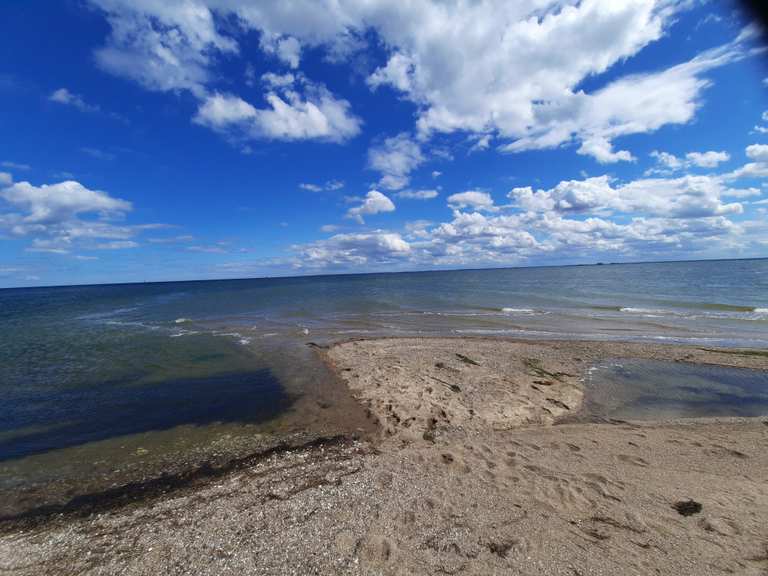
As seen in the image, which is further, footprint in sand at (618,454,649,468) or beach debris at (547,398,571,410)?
beach debris at (547,398,571,410)

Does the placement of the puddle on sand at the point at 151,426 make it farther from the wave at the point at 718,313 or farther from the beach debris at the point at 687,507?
the wave at the point at 718,313

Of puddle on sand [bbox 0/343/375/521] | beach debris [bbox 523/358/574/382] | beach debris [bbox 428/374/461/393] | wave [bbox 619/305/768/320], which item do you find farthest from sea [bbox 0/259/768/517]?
beach debris [bbox 523/358/574/382]

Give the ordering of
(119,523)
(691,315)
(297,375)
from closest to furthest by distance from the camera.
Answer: (119,523) → (297,375) → (691,315)

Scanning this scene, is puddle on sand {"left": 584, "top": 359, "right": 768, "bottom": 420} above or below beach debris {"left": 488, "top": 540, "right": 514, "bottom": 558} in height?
below


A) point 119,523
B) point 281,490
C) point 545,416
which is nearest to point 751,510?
point 545,416

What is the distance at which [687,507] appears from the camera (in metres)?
5.93

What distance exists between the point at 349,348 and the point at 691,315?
31331mm

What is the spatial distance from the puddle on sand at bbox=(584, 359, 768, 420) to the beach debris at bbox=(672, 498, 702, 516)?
4553 millimetres

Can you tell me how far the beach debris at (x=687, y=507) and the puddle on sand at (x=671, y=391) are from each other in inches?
179

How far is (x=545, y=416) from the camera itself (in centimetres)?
1033

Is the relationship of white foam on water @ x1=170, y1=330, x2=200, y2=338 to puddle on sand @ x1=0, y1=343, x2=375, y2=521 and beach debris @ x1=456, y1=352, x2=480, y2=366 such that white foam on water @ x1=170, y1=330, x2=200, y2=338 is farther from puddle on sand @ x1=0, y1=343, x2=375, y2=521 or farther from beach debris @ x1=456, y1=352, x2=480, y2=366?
beach debris @ x1=456, y1=352, x2=480, y2=366

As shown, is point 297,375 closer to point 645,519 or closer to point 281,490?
point 281,490

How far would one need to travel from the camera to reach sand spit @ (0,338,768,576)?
4.96m

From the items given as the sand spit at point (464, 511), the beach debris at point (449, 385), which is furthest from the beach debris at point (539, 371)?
the sand spit at point (464, 511)
